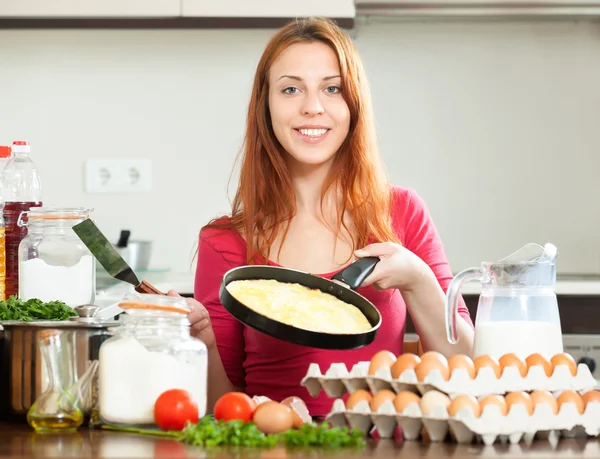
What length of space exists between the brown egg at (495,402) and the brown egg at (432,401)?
4cm

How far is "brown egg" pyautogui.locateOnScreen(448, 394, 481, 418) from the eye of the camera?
3.07 feet

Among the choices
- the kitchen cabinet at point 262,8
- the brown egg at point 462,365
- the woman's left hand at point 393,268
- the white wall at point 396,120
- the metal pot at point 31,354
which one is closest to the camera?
the brown egg at point 462,365

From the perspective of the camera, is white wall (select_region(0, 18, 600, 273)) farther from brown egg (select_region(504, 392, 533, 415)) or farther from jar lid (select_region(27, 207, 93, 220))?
brown egg (select_region(504, 392, 533, 415))

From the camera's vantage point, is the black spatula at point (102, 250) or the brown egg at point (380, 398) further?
the black spatula at point (102, 250)

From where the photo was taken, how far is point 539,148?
10.4 ft

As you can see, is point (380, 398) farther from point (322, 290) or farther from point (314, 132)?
point (314, 132)

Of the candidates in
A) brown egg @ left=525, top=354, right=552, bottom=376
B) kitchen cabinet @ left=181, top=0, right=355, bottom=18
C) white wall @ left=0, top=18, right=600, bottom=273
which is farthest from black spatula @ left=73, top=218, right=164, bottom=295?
white wall @ left=0, top=18, right=600, bottom=273

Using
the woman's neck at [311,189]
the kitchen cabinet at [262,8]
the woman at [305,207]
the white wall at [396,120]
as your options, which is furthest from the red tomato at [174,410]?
the white wall at [396,120]

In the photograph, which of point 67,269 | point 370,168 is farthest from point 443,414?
point 370,168

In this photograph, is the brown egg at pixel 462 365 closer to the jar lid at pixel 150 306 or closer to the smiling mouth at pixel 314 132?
the jar lid at pixel 150 306

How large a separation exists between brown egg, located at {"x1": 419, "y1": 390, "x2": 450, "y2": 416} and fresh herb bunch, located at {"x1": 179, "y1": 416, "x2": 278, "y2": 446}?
0.51 feet

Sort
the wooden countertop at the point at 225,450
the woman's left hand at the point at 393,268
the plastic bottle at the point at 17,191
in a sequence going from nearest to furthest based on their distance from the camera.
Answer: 1. the wooden countertop at the point at 225,450
2. the woman's left hand at the point at 393,268
3. the plastic bottle at the point at 17,191

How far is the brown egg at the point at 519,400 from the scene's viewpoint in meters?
0.96

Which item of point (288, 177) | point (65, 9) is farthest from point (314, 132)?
point (65, 9)
